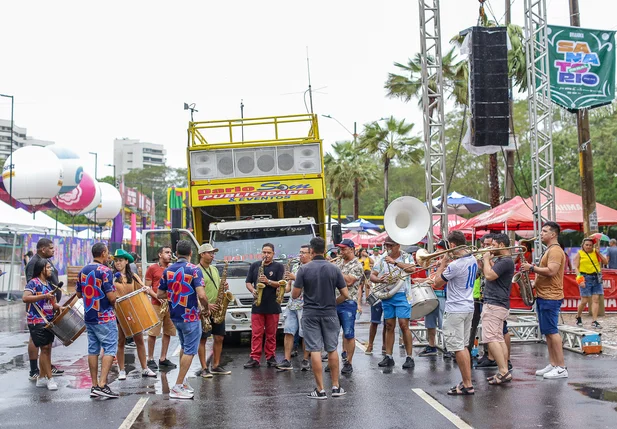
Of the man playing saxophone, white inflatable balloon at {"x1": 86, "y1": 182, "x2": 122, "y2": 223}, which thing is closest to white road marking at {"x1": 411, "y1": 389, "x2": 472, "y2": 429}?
the man playing saxophone

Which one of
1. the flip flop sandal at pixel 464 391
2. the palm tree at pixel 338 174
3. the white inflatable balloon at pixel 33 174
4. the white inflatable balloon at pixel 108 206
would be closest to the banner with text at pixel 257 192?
the flip flop sandal at pixel 464 391

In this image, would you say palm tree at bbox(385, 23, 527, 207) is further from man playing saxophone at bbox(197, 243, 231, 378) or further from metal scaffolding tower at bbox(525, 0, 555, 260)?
man playing saxophone at bbox(197, 243, 231, 378)

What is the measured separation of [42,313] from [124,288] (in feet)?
4.61

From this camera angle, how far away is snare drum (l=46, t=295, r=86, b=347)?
31.1 feet

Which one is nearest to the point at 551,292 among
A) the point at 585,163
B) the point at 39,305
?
the point at 39,305

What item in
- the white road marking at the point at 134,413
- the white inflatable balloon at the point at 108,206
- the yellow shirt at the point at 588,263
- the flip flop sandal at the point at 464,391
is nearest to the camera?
the white road marking at the point at 134,413

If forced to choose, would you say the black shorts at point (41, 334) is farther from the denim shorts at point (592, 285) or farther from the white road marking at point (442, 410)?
the denim shorts at point (592, 285)

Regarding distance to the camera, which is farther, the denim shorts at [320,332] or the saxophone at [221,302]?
the saxophone at [221,302]

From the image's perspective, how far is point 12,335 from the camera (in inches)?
644

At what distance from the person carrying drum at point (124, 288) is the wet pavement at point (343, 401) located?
19cm

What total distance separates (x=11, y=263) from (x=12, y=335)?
10.7 meters

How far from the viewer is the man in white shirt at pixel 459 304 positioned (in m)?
8.46

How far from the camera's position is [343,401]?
8.33 metres

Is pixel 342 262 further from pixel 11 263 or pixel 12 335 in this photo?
pixel 11 263
